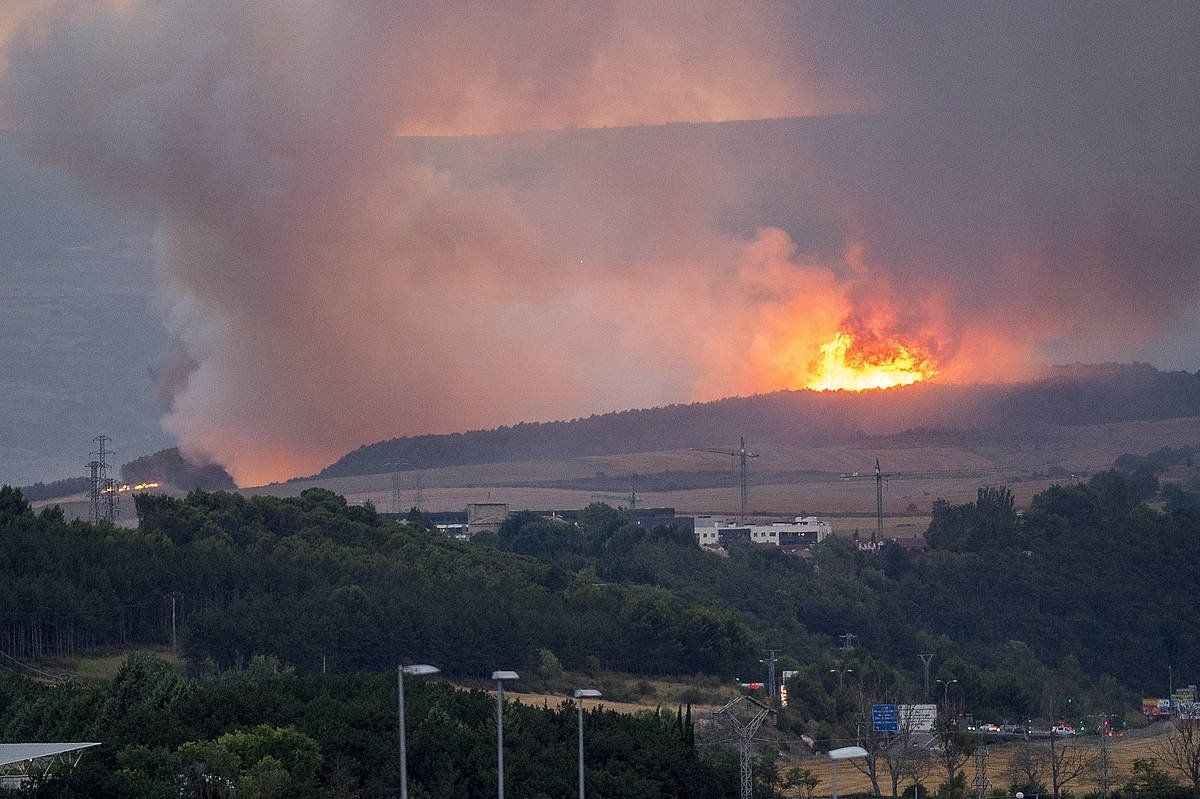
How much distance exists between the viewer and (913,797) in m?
71.9

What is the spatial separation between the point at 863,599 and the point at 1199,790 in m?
69.5

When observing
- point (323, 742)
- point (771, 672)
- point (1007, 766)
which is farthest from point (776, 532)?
point (323, 742)

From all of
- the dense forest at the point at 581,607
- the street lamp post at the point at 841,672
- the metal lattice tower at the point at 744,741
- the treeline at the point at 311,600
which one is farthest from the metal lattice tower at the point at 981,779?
the treeline at the point at 311,600

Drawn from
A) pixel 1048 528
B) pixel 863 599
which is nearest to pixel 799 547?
pixel 1048 528

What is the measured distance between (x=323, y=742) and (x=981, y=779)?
26.9m

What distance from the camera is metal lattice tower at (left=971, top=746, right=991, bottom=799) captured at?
7027 centimetres

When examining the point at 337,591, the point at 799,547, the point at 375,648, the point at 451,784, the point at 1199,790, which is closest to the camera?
the point at 451,784

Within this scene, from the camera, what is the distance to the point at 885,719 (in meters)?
85.7

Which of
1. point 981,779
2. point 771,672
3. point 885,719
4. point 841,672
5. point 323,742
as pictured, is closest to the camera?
point 323,742

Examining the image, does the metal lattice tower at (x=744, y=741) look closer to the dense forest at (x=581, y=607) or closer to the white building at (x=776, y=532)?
the dense forest at (x=581, y=607)

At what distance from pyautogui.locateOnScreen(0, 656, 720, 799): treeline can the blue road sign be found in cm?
1873

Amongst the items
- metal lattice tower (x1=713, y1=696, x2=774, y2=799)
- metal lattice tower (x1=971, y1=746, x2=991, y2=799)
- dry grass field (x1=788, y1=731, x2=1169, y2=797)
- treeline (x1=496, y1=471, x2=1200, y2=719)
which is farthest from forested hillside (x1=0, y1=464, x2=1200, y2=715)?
metal lattice tower (x1=971, y1=746, x2=991, y2=799)

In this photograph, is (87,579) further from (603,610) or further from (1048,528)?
(1048,528)

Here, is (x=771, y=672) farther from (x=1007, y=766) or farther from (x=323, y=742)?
(x=323, y=742)
